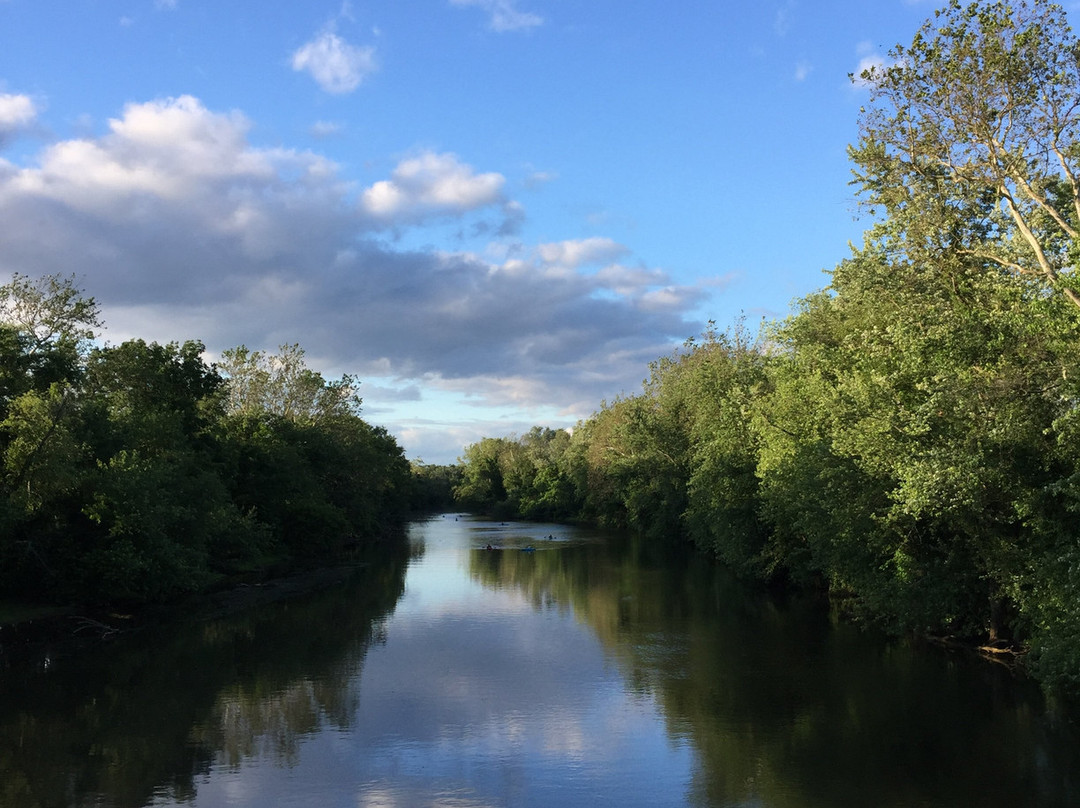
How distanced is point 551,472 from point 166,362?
8017 cm

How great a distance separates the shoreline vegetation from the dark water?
2.53m

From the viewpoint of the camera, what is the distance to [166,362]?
161 feet

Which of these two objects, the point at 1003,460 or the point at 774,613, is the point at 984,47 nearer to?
the point at 1003,460

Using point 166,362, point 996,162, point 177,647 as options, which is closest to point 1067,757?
point 996,162

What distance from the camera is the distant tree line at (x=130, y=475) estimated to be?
30.0m

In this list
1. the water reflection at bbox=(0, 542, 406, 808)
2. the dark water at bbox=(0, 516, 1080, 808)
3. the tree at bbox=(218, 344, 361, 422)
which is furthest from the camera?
the tree at bbox=(218, 344, 361, 422)

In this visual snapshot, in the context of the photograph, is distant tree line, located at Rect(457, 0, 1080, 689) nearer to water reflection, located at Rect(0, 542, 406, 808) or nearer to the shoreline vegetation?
the shoreline vegetation

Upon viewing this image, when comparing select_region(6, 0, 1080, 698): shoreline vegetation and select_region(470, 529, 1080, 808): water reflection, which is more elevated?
select_region(6, 0, 1080, 698): shoreline vegetation

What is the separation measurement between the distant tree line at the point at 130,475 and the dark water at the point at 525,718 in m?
3.43

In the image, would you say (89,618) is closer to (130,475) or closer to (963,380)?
(130,475)

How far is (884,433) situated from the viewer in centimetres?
2312

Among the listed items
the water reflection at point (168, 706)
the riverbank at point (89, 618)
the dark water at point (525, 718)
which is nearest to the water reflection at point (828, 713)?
the dark water at point (525, 718)

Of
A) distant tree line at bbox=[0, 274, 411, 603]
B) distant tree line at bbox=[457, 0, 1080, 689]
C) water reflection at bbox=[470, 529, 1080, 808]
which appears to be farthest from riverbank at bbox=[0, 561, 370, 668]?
distant tree line at bbox=[457, 0, 1080, 689]

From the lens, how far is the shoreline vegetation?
806 inches
